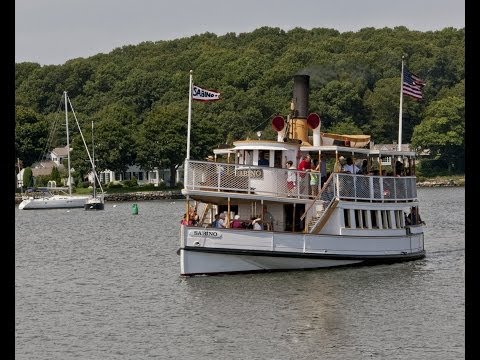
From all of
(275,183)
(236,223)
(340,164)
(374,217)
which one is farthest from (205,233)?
(374,217)

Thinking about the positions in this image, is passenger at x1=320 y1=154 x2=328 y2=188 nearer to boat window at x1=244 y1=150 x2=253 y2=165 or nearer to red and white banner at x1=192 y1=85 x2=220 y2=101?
boat window at x1=244 y1=150 x2=253 y2=165

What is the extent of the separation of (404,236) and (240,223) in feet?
29.7

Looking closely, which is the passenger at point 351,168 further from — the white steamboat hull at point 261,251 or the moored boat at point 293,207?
the white steamboat hull at point 261,251

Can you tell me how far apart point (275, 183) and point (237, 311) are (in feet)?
28.4

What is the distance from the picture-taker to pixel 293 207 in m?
45.4

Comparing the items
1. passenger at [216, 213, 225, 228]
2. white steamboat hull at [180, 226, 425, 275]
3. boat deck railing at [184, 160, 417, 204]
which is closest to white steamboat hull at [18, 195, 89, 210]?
boat deck railing at [184, 160, 417, 204]

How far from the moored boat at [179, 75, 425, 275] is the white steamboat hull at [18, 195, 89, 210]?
7828 centimetres

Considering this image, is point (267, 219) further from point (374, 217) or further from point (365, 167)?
point (365, 167)

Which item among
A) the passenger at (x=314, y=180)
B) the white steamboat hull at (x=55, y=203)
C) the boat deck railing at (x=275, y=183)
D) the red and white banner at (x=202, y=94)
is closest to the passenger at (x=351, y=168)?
the boat deck railing at (x=275, y=183)

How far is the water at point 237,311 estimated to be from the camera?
31500mm

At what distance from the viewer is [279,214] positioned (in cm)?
4550

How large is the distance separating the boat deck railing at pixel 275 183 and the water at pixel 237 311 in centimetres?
298
